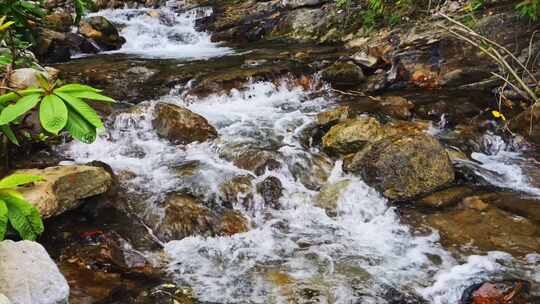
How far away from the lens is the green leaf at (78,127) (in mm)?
1743

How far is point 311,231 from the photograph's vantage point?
15.5ft

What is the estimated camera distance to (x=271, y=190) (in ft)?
17.4

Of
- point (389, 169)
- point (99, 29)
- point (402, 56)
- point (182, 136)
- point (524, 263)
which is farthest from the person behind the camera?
point (99, 29)

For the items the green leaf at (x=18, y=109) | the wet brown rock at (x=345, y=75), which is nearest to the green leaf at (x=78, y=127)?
the green leaf at (x=18, y=109)

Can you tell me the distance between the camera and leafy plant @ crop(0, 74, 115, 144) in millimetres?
1647

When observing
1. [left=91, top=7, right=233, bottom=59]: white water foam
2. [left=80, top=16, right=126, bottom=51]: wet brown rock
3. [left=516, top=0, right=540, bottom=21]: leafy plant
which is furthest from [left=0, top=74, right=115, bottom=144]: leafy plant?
[left=80, top=16, right=126, bottom=51]: wet brown rock

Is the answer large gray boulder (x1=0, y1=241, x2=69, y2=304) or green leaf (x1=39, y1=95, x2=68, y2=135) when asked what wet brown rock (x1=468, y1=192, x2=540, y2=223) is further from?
green leaf (x1=39, y1=95, x2=68, y2=135)

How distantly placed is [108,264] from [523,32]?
24.9ft

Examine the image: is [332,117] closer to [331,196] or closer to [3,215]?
[331,196]

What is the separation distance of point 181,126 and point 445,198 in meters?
3.67

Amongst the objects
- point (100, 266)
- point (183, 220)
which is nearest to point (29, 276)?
point (100, 266)

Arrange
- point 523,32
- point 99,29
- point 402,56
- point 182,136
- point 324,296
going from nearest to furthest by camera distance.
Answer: point 324,296 < point 182,136 < point 523,32 < point 402,56 < point 99,29

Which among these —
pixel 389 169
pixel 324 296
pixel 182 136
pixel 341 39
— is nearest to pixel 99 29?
pixel 341 39

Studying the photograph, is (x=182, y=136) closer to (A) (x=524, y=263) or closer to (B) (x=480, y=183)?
(B) (x=480, y=183)
